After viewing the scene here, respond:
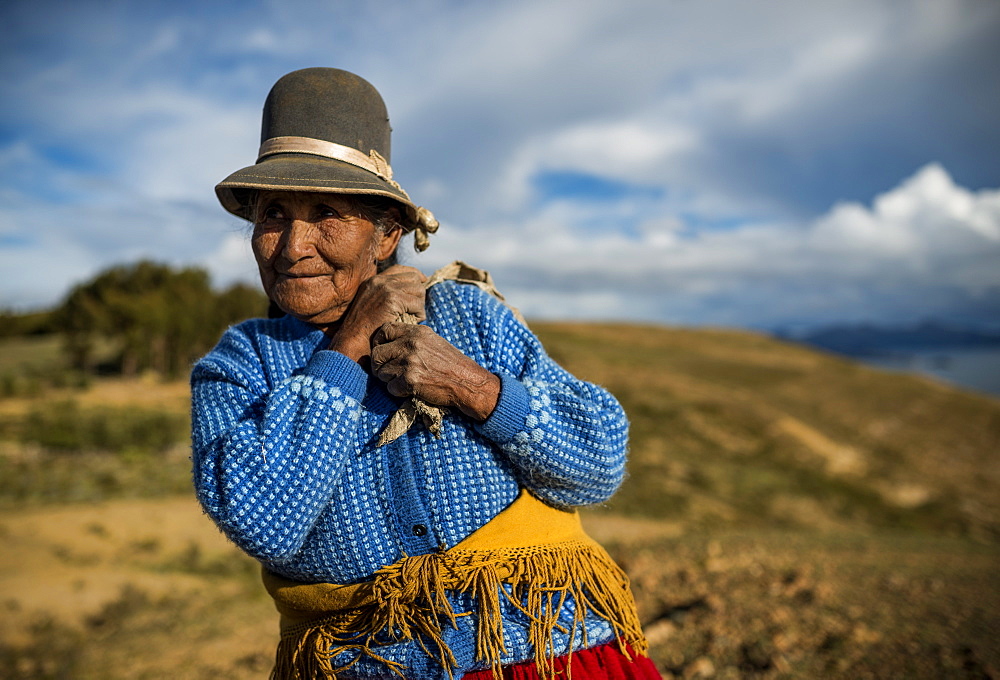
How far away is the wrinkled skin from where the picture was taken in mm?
1734

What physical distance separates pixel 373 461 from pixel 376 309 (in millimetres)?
441

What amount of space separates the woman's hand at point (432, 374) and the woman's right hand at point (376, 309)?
0.08m

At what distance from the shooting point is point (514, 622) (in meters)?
1.80

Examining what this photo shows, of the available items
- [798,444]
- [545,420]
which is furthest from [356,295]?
[798,444]

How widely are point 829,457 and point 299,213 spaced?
21132 mm

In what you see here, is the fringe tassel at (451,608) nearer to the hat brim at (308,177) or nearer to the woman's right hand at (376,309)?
the woman's right hand at (376,309)

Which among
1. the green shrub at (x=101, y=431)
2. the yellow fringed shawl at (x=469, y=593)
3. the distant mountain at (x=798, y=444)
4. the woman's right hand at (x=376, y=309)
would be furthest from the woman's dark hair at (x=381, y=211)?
the green shrub at (x=101, y=431)

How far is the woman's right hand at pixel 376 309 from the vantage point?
1.84m

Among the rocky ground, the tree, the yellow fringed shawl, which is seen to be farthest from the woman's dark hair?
the tree

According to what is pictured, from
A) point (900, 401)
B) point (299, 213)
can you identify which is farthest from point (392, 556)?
point (900, 401)

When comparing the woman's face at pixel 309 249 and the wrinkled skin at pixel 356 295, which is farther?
the woman's face at pixel 309 249

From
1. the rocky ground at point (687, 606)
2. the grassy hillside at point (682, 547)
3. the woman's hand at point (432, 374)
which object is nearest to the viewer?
the woman's hand at point (432, 374)

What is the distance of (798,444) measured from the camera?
20312 mm

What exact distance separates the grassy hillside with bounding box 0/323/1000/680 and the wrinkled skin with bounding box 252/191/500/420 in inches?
124
